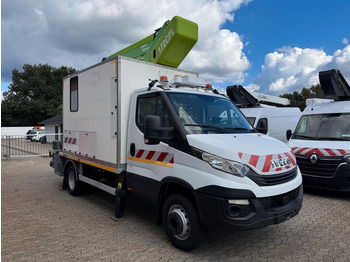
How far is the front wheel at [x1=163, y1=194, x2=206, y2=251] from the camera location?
3.64 metres

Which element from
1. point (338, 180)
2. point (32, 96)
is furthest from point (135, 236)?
point (32, 96)

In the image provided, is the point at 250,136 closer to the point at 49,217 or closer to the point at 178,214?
the point at 178,214

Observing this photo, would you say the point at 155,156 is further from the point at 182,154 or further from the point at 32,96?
the point at 32,96

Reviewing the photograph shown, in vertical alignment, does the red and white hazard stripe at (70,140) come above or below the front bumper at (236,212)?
above

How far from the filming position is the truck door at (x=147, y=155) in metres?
4.13

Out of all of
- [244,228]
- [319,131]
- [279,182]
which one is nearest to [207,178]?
[244,228]

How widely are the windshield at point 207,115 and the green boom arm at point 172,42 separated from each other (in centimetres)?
164

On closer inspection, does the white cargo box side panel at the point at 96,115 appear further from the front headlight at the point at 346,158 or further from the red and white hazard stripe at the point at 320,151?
the front headlight at the point at 346,158

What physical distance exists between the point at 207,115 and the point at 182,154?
0.91 meters

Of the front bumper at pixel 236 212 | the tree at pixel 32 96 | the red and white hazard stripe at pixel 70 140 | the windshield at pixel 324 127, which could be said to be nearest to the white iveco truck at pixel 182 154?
the front bumper at pixel 236 212

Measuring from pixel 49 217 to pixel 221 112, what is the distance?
3.94 metres

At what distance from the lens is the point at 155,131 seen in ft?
12.5

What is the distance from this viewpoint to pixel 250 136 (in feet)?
13.7

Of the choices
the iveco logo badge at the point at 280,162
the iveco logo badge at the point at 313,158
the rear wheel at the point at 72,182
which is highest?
the iveco logo badge at the point at 280,162
